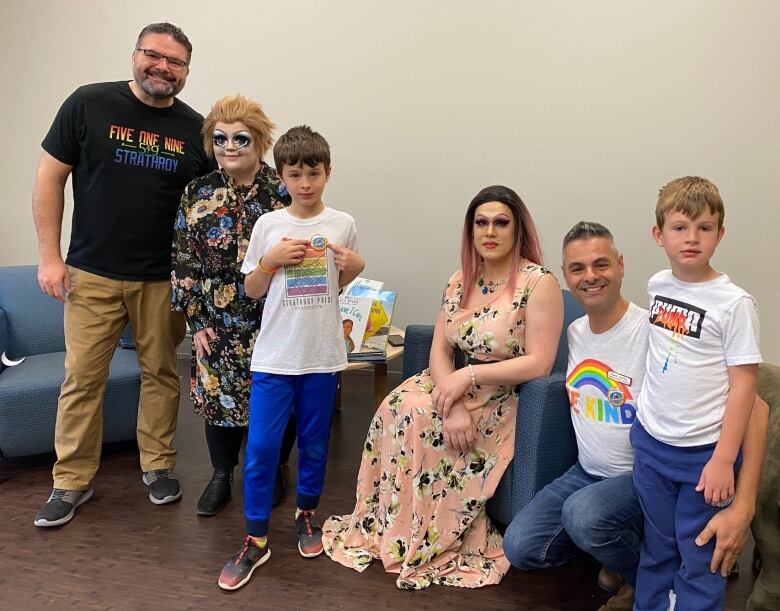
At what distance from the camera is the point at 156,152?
2.21 m

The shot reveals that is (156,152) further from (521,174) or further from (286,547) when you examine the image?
(521,174)

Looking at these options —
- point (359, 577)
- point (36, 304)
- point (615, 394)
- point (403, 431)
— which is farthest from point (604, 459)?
point (36, 304)

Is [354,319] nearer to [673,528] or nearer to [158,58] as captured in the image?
[158,58]

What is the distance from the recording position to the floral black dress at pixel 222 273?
2.08m

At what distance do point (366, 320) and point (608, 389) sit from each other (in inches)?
54.7

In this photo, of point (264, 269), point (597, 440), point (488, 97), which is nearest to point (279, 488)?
point (264, 269)

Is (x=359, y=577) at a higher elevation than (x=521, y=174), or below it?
below

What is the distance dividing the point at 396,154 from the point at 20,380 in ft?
6.94

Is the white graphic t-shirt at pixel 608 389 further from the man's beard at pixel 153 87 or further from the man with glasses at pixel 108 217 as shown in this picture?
the man's beard at pixel 153 87

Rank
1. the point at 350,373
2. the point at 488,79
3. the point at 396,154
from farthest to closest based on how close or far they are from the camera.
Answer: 1. the point at 350,373
2. the point at 396,154
3. the point at 488,79

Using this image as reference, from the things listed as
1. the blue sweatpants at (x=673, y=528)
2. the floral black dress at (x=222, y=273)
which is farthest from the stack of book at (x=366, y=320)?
the blue sweatpants at (x=673, y=528)

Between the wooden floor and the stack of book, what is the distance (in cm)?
60

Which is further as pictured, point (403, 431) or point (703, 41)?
point (703, 41)

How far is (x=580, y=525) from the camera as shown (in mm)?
1569
